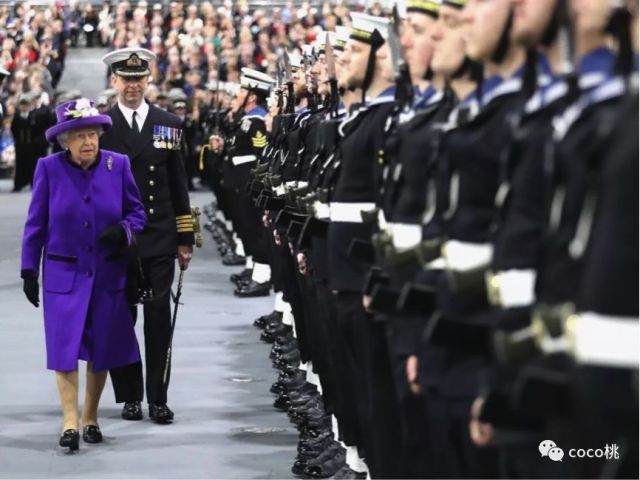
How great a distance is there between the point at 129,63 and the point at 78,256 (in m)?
1.36

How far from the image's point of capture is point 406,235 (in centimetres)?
491

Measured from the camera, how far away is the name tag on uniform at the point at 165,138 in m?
8.82

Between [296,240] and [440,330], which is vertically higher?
[440,330]

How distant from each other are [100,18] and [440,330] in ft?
114

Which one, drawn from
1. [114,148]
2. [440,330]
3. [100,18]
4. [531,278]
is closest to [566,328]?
[531,278]

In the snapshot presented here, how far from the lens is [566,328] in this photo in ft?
11.0

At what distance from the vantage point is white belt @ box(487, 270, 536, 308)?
3779 mm

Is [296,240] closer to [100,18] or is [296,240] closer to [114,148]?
[114,148]

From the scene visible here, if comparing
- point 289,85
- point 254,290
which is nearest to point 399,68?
point 289,85

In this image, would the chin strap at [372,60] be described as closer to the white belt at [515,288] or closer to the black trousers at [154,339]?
the white belt at [515,288]

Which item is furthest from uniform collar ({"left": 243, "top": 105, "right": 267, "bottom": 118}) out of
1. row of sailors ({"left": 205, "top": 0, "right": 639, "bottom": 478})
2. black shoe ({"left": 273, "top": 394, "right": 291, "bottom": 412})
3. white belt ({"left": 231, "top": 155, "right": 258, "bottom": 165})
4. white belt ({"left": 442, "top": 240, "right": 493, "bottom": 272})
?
white belt ({"left": 442, "top": 240, "right": 493, "bottom": 272})

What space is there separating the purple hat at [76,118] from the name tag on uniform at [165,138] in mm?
842

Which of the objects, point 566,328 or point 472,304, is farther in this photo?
point 472,304

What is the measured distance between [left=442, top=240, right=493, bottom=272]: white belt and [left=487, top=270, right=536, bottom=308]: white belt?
9.7 inches
